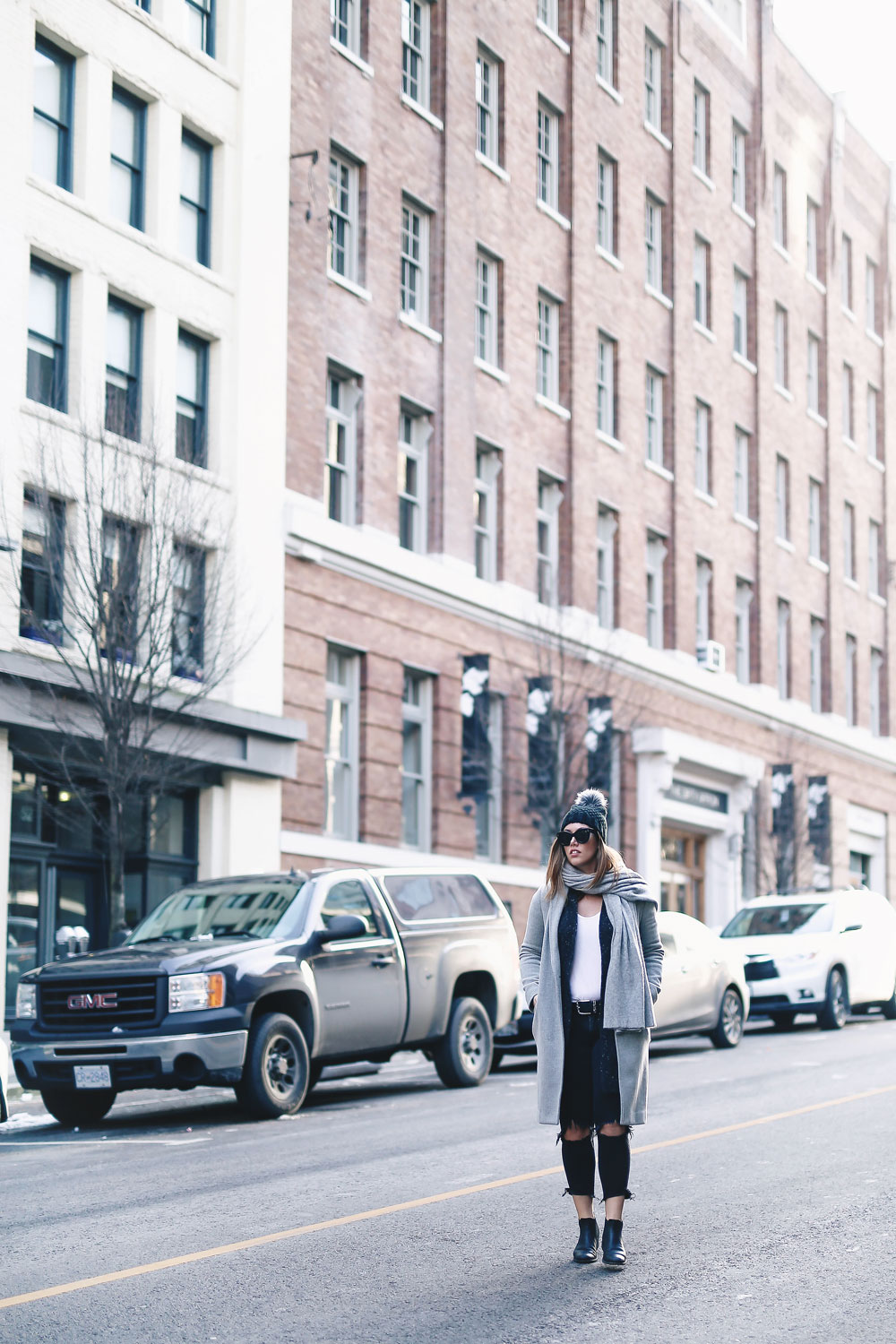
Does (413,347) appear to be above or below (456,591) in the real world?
above

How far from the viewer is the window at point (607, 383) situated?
34000 mm

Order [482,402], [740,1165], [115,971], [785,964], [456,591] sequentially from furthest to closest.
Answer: [482,402] < [456,591] < [785,964] < [115,971] < [740,1165]

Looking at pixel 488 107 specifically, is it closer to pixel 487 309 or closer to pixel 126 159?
pixel 487 309

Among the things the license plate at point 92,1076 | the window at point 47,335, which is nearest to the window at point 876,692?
the window at point 47,335

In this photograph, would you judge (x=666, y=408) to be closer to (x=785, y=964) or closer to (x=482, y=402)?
(x=482, y=402)

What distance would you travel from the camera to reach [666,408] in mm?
36344

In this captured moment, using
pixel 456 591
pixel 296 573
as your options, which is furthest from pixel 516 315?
pixel 296 573

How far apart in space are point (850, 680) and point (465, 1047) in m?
31.0

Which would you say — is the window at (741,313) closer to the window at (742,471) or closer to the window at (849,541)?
the window at (742,471)

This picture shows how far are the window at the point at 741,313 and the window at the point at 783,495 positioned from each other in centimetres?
281

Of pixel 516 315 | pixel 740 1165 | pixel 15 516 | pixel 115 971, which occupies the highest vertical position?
pixel 516 315

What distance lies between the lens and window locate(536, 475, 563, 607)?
103 feet

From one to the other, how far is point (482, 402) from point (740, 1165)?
21.0 metres

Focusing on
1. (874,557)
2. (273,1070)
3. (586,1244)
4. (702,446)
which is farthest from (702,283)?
(586,1244)
